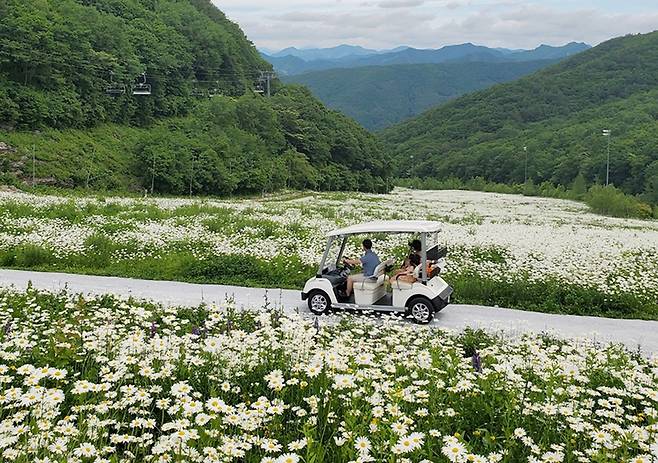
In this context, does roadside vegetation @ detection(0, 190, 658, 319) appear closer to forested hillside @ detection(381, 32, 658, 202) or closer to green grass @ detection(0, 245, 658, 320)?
green grass @ detection(0, 245, 658, 320)

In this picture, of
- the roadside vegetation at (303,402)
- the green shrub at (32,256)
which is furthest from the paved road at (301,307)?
the roadside vegetation at (303,402)

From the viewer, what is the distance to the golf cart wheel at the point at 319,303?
44.2 feet

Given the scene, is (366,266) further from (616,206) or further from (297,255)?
(616,206)

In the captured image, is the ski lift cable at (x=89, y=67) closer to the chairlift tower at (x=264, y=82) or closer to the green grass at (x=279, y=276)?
the chairlift tower at (x=264, y=82)

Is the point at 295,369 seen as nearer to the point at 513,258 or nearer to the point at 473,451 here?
the point at 473,451

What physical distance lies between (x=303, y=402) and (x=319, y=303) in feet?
21.9

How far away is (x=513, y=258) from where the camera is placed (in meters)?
19.6

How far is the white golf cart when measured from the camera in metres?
12.8

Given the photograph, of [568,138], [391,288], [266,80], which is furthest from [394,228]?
[568,138]

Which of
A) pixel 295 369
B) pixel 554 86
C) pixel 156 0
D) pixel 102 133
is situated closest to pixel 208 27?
pixel 156 0

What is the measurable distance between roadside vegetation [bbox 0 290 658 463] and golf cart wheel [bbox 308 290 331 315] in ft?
14.0

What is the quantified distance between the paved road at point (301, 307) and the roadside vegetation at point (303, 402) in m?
3.44

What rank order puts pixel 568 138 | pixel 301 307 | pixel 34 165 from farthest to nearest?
→ pixel 568 138 → pixel 34 165 → pixel 301 307

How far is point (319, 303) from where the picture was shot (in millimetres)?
13516
